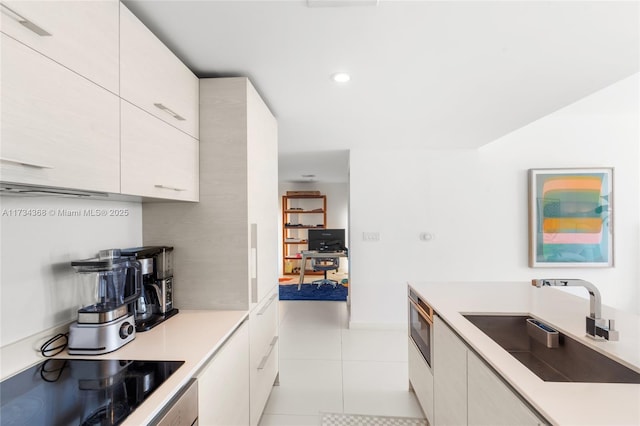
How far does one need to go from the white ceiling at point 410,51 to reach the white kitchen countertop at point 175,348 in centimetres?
147

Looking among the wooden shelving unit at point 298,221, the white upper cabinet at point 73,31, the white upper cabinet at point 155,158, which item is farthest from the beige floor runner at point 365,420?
the wooden shelving unit at point 298,221

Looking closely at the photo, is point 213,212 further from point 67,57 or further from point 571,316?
point 571,316

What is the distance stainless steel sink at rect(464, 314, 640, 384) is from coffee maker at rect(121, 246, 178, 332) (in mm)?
1745

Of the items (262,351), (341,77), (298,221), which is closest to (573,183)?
(341,77)

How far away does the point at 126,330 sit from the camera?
127 cm

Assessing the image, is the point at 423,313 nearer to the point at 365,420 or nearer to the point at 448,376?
the point at 448,376

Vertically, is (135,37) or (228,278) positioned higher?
(135,37)

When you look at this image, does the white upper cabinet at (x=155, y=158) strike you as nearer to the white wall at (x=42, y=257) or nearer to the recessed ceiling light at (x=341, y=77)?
the white wall at (x=42, y=257)

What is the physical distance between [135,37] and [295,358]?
2944 mm

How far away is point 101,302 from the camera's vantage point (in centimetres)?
135

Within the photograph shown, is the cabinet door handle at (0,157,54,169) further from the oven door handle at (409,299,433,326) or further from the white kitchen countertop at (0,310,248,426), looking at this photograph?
the oven door handle at (409,299,433,326)

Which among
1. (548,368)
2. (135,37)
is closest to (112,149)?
(135,37)

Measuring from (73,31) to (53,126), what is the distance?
12.9 inches

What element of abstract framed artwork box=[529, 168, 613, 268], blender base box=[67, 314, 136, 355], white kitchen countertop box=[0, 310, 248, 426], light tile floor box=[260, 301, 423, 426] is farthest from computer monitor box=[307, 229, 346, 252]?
blender base box=[67, 314, 136, 355]
